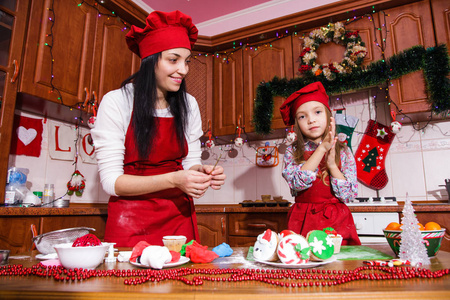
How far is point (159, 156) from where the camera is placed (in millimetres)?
1181

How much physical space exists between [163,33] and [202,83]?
6.31 ft

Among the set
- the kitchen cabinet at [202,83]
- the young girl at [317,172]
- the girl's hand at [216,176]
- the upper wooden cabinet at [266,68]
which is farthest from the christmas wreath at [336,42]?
the girl's hand at [216,176]

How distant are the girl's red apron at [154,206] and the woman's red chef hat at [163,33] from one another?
284 mm

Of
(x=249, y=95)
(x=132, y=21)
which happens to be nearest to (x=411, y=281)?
(x=249, y=95)

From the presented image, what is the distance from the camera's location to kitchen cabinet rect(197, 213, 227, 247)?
7.82ft

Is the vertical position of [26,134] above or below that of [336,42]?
below

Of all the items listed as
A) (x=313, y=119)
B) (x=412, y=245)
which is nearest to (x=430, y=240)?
(x=412, y=245)

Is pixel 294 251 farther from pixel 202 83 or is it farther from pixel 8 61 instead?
pixel 202 83

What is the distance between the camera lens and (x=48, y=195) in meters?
2.17

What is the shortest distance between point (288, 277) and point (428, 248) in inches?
17.7

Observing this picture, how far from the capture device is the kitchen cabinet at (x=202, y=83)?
119 inches

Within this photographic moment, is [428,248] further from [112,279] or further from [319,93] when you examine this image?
[319,93]

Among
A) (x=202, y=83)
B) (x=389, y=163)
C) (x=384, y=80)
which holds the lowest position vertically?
(x=389, y=163)

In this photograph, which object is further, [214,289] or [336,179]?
[336,179]
